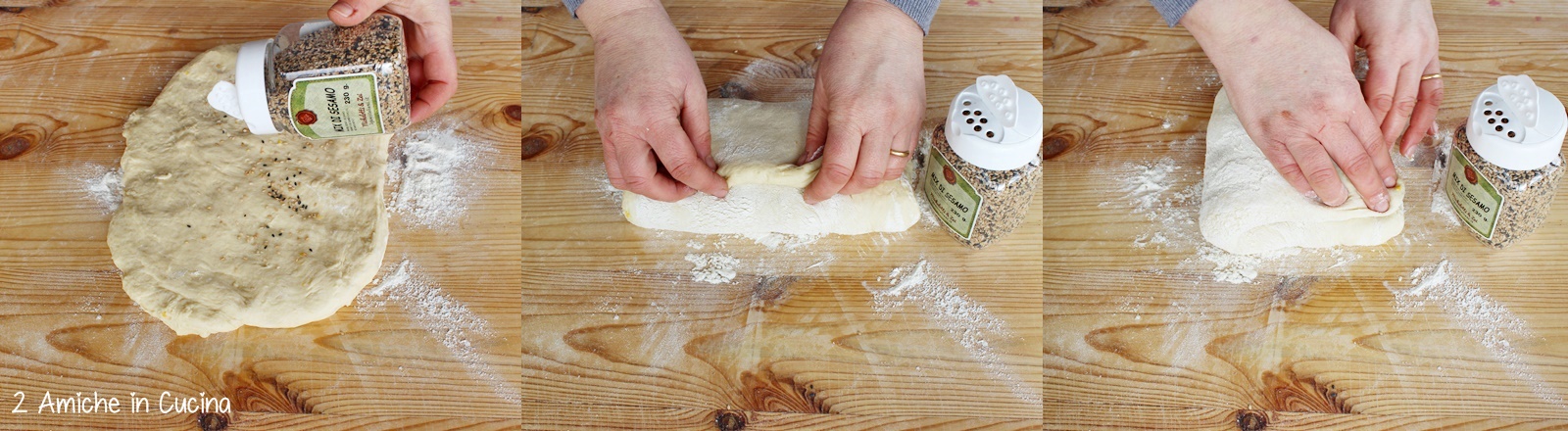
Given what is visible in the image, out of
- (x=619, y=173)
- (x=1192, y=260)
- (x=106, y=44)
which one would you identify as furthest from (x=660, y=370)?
(x=106, y=44)

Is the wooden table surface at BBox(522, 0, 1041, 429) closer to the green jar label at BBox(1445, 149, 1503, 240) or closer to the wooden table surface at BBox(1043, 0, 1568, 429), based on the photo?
the wooden table surface at BBox(1043, 0, 1568, 429)

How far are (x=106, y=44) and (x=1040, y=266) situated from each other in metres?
1.58

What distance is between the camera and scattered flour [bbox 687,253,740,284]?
1376mm

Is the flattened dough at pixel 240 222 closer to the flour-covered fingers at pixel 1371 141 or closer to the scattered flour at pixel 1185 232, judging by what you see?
the scattered flour at pixel 1185 232

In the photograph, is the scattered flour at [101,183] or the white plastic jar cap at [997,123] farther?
the scattered flour at [101,183]

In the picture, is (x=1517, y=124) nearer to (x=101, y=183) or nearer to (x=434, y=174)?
(x=434, y=174)

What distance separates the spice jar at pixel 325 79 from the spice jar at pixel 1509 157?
1486mm

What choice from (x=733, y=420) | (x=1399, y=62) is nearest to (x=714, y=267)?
(x=733, y=420)

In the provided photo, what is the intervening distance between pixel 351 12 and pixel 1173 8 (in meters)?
1.17

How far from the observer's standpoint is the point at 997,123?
108cm

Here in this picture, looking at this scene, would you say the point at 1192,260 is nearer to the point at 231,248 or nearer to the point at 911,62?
the point at 911,62

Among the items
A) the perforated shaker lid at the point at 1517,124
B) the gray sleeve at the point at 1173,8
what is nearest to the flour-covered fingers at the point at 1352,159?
the perforated shaker lid at the point at 1517,124

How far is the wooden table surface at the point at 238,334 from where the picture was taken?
53.8 inches

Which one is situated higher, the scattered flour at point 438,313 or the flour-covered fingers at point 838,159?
the flour-covered fingers at point 838,159
